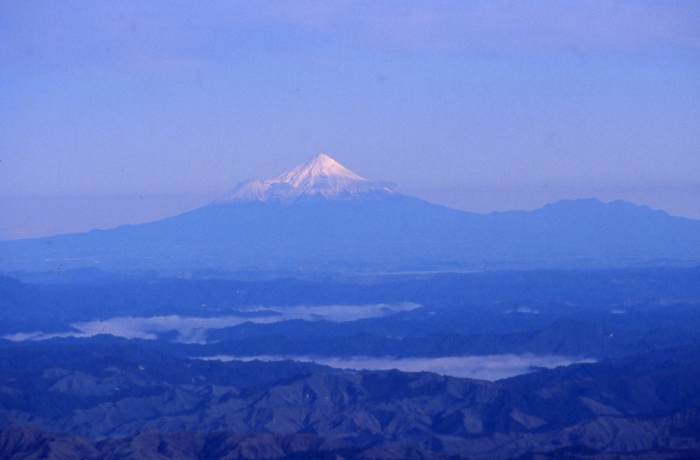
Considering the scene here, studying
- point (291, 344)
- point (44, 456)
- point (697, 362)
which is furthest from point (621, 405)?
point (291, 344)

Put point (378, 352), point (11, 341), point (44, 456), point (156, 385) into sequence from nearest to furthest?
point (44, 456), point (156, 385), point (378, 352), point (11, 341)

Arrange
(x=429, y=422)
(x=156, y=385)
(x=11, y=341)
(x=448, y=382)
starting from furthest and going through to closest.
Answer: (x=11, y=341)
(x=156, y=385)
(x=448, y=382)
(x=429, y=422)

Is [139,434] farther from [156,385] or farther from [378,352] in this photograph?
[378,352]

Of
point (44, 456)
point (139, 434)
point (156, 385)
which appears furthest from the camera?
point (156, 385)

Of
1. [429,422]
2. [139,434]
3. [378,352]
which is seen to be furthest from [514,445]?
[378,352]

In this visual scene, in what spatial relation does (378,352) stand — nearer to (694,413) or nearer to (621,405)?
(621,405)

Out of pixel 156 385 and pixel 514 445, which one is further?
pixel 156 385
